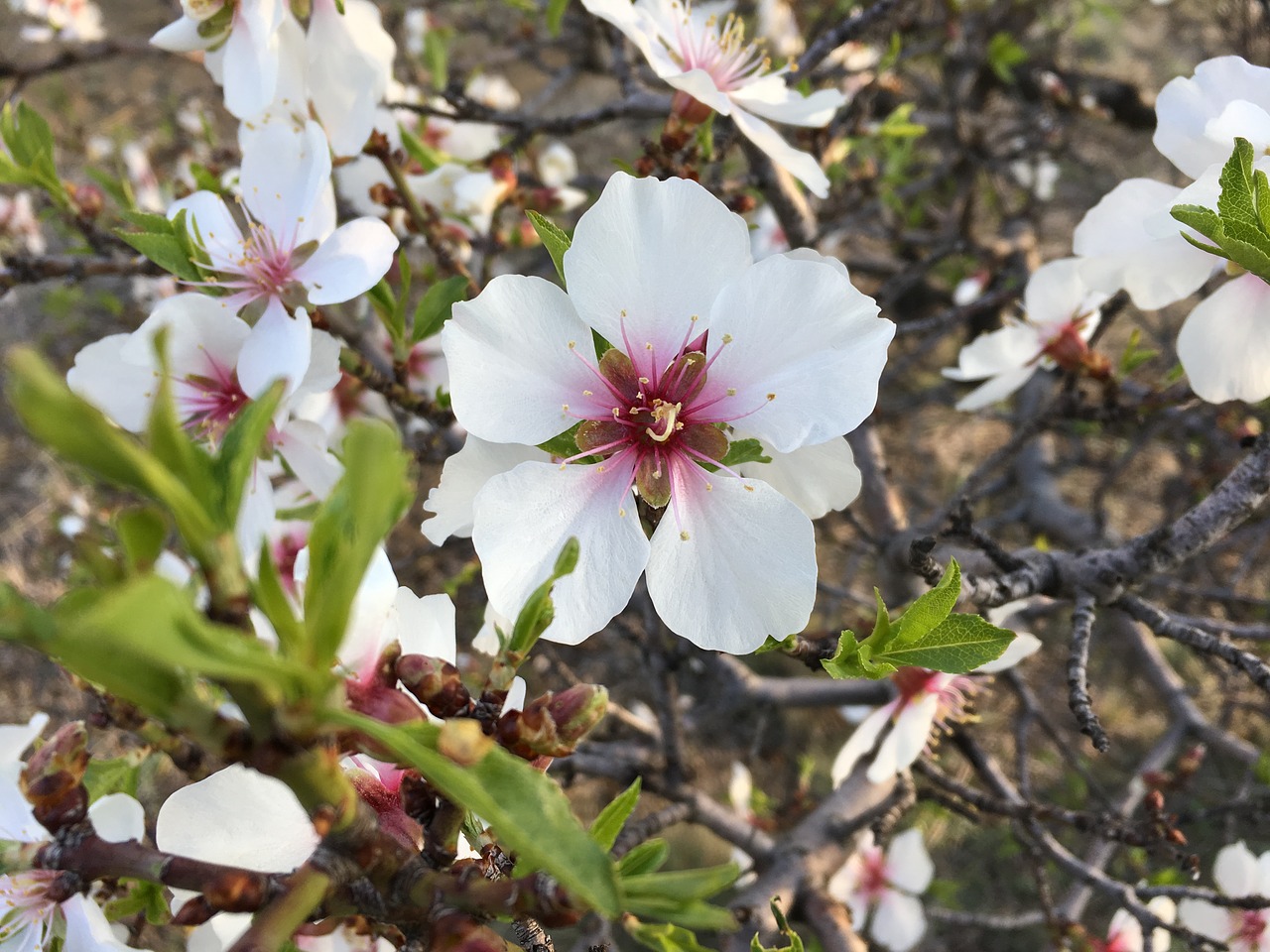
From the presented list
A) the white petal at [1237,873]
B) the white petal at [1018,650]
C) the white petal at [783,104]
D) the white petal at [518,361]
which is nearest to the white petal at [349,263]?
the white petal at [518,361]

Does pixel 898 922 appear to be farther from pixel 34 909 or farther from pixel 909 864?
pixel 34 909

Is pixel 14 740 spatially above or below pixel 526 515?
below

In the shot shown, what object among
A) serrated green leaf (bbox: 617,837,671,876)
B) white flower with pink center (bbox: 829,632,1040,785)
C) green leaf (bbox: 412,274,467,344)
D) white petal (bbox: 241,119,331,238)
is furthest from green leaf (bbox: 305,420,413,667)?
white flower with pink center (bbox: 829,632,1040,785)

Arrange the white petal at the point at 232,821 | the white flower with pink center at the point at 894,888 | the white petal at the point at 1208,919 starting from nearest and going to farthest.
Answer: the white petal at the point at 232,821
the white petal at the point at 1208,919
the white flower with pink center at the point at 894,888

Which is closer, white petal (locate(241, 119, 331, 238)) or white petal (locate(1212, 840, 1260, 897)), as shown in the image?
white petal (locate(241, 119, 331, 238))

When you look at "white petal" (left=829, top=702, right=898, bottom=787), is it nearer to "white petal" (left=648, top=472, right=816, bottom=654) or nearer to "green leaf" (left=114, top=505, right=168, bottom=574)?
"white petal" (left=648, top=472, right=816, bottom=654)

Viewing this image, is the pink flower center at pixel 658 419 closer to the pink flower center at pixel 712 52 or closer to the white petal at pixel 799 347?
the white petal at pixel 799 347

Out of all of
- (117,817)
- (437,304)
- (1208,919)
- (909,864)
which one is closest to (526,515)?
(437,304)
